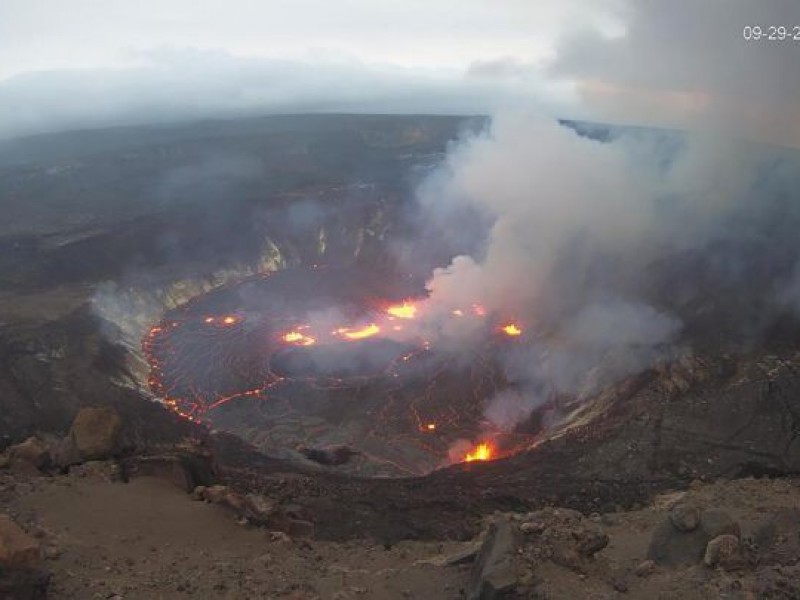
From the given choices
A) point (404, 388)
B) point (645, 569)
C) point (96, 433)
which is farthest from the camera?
point (404, 388)

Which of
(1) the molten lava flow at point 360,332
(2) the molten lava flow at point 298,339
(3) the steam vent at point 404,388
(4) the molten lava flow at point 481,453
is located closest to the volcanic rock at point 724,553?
(3) the steam vent at point 404,388

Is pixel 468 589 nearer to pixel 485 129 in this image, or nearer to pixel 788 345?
pixel 788 345

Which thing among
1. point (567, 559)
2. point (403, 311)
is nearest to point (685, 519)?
point (567, 559)

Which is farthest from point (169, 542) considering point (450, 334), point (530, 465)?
point (450, 334)

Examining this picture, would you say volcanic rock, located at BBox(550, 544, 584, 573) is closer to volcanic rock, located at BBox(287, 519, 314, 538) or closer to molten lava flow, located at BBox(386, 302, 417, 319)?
volcanic rock, located at BBox(287, 519, 314, 538)

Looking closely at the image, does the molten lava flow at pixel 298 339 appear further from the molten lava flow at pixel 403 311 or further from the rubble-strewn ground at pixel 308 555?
the rubble-strewn ground at pixel 308 555

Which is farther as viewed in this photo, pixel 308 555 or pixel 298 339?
pixel 298 339

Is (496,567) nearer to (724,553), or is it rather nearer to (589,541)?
(589,541)
